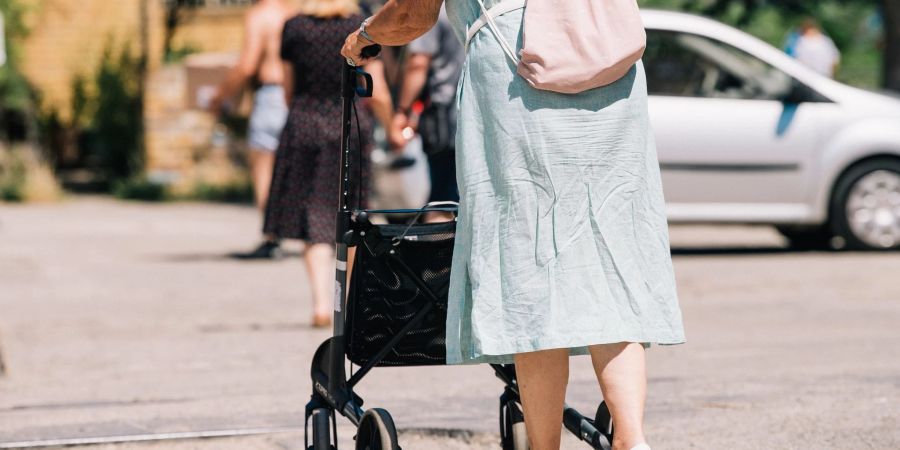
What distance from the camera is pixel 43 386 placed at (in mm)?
6227

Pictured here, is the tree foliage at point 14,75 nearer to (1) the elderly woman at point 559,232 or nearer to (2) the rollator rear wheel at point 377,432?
(2) the rollator rear wheel at point 377,432

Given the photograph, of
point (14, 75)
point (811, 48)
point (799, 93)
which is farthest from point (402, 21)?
point (14, 75)

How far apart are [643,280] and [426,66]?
4.45 meters

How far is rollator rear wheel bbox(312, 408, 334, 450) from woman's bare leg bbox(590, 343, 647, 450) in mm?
890

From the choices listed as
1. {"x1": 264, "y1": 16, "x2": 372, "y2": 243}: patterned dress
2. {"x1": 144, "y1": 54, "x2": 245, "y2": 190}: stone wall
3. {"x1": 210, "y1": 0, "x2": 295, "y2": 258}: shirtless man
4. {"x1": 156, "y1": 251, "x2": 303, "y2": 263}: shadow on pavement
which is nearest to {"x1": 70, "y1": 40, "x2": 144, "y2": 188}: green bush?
{"x1": 144, "y1": 54, "x2": 245, "y2": 190}: stone wall

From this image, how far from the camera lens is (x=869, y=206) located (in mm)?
11078

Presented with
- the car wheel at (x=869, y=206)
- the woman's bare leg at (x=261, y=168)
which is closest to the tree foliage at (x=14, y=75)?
the woman's bare leg at (x=261, y=168)

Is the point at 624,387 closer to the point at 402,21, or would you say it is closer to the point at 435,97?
the point at 402,21

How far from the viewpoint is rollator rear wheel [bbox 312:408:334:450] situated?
4.11 meters

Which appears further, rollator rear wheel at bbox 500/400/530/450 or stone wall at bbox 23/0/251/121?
stone wall at bbox 23/0/251/121

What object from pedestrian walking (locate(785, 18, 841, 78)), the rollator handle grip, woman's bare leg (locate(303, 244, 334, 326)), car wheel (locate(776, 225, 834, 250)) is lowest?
car wheel (locate(776, 225, 834, 250))

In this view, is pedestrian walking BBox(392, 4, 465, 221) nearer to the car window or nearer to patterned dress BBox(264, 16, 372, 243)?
patterned dress BBox(264, 16, 372, 243)

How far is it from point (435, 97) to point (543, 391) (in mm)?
4282

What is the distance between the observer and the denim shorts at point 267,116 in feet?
34.5
